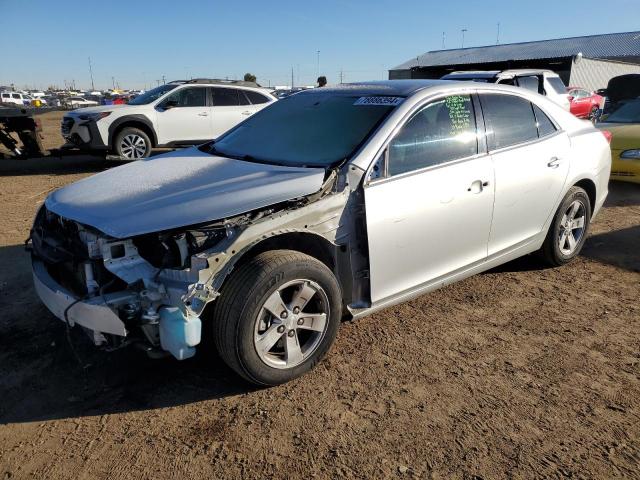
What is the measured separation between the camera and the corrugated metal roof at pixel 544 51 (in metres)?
37.8

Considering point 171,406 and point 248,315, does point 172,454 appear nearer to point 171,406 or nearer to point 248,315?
point 171,406

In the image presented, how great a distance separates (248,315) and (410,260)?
1.18 metres

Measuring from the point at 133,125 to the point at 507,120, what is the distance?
8330mm

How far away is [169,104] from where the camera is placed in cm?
1057

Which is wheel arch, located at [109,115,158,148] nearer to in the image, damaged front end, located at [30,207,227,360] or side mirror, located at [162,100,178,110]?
side mirror, located at [162,100,178,110]

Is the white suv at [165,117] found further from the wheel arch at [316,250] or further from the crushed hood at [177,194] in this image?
the wheel arch at [316,250]

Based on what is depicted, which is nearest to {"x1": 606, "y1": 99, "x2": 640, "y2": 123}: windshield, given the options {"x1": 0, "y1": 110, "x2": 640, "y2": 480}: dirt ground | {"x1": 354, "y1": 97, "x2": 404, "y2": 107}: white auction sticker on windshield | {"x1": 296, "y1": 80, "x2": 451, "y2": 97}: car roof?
{"x1": 0, "y1": 110, "x2": 640, "y2": 480}: dirt ground

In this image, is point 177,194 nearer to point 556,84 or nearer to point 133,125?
point 133,125

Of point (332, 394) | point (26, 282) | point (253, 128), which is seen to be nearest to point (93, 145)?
point (26, 282)

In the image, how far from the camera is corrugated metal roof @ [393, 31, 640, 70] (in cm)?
3781

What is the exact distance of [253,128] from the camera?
4.10 m

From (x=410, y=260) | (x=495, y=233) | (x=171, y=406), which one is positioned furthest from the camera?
(x=495, y=233)

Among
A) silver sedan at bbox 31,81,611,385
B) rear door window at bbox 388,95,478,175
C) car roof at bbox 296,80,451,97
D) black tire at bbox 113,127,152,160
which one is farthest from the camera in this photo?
black tire at bbox 113,127,152,160

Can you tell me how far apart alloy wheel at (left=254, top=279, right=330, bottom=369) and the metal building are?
100 ft
